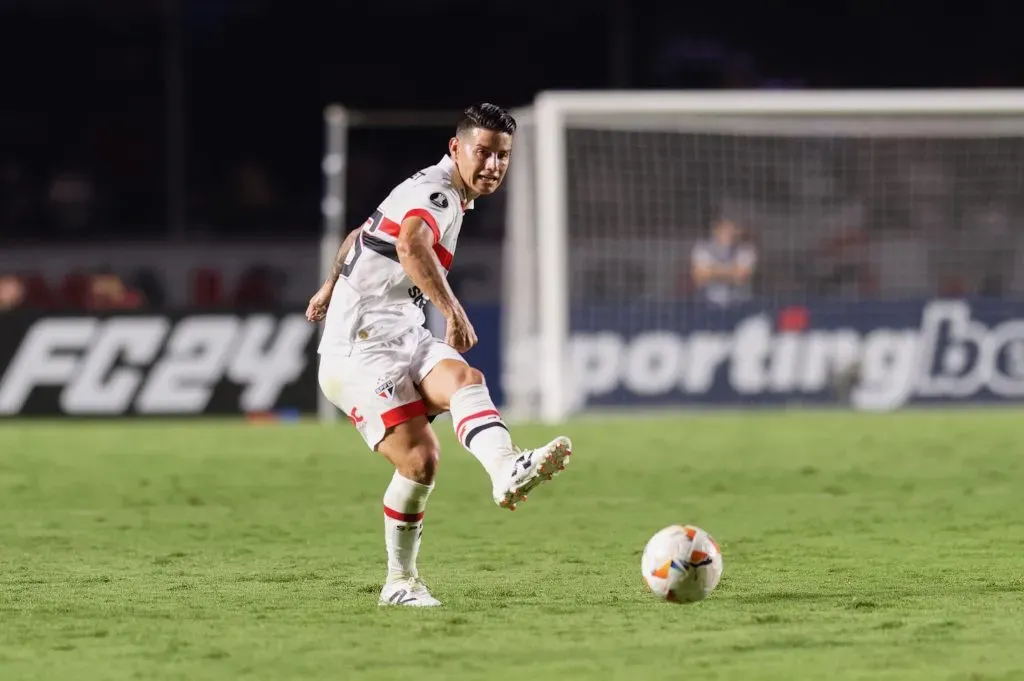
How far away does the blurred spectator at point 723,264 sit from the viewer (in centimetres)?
1789

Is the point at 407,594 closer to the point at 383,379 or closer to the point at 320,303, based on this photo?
the point at 383,379

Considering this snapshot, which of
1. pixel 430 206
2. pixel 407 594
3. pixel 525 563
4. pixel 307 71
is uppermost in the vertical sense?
pixel 307 71

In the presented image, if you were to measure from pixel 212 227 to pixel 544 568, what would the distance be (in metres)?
19.6

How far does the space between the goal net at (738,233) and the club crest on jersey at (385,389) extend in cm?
975

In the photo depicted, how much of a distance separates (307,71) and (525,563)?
21.8 m

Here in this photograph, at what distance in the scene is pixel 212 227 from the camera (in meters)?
26.3

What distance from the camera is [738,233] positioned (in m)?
18.4

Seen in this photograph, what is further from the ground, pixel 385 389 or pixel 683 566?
pixel 385 389

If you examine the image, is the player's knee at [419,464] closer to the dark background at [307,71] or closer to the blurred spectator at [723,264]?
the blurred spectator at [723,264]

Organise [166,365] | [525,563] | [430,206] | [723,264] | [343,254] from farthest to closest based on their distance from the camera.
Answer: [723,264], [166,365], [525,563], [343,254], [430,206]

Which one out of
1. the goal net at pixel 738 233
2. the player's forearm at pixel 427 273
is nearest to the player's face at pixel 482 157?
the player's forearm at pixel 427 273

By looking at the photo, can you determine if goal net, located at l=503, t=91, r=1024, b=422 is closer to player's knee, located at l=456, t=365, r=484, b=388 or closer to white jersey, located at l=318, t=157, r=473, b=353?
white jersey, located at l=318, t=157, r=473, b=353

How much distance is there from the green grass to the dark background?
12331mm

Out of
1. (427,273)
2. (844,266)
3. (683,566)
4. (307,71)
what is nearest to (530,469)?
Result: (683,566)
